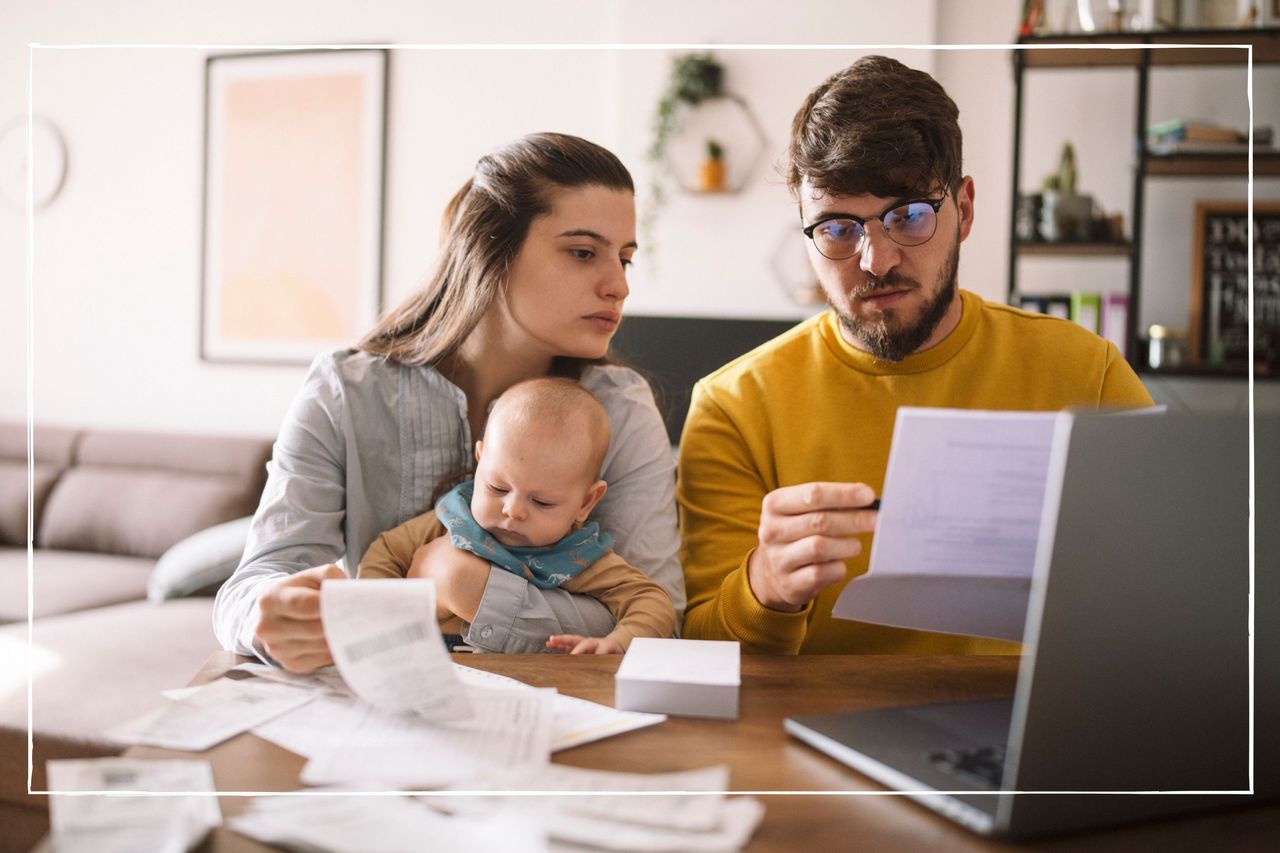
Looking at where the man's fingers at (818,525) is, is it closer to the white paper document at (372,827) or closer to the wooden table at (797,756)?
the wooden table at (797,756)

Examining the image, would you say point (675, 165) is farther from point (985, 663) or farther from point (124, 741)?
point (124, 741)

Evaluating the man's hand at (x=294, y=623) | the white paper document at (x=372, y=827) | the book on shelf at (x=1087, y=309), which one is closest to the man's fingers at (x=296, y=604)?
the man's hand at (x=294, y=623)

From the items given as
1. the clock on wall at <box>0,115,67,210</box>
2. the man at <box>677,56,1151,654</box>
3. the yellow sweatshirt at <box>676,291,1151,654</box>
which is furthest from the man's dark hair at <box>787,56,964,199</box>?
the clock on wall at <box>0,115,67,210</box>

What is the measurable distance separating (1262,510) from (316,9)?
2464 millimetres

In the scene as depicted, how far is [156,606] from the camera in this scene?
230cm

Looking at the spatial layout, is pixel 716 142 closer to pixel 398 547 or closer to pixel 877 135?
pixel 877 135

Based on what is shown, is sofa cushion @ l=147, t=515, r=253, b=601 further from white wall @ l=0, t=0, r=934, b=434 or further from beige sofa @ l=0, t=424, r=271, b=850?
white wall @ l=0, t=0, r=934, b=434

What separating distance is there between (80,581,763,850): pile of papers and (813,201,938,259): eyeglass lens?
669 mm

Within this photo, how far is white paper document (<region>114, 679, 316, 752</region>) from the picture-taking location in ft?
2.46

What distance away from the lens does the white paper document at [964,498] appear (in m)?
0.69

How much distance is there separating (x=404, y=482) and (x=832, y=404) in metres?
0.57

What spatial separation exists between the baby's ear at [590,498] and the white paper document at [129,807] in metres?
0.58

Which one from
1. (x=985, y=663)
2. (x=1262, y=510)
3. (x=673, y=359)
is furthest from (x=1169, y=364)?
(x=1262, y=510)

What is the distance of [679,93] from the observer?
2.42 metres
